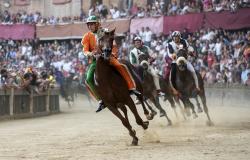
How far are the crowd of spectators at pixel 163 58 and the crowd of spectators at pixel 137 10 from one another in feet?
4.55

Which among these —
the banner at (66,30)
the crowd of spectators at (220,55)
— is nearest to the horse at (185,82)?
the crowd of spectators at (220,55)

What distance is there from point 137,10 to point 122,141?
26361mm

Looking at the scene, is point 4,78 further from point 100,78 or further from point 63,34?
point 63,34

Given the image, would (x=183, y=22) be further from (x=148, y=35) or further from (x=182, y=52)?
(x=182, y=52)

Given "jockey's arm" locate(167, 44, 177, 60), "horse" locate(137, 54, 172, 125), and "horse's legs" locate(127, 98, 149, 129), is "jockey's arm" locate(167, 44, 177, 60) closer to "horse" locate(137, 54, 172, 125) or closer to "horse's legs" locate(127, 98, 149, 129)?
"horse" locate(137, 54, 172, 125)

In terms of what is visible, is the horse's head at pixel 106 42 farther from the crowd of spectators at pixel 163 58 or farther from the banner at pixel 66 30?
the banner at pixel 66 30

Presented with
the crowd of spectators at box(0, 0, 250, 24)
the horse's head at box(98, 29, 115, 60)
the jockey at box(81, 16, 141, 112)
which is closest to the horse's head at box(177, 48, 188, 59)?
the jockey at box(81, 16, 141, 112)

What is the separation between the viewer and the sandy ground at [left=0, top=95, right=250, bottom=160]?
40.2 feet

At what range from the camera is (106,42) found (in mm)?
13734

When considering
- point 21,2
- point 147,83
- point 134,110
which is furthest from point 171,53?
point 21,2

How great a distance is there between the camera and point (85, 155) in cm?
1250

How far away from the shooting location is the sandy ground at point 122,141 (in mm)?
12242

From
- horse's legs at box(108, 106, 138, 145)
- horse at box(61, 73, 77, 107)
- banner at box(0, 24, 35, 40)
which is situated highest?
banner at box(0, 24, 35, 40)

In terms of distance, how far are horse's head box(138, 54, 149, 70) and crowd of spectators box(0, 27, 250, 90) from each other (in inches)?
108
